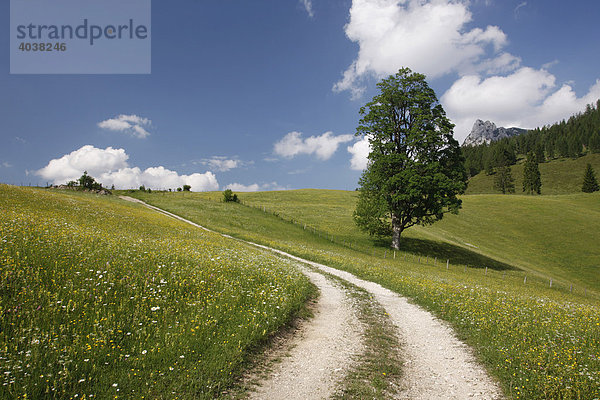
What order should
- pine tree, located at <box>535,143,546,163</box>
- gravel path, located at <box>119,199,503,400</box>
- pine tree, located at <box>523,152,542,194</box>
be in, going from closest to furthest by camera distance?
gravel path, located at <box>119,199,503,400</box> → pine tree, located at <box>523,152,542,194</box> → pine tree, located at <box>535,143,546,163</box>

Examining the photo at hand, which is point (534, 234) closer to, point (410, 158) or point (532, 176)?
point (410, 158)

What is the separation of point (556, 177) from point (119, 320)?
202878 millimetres

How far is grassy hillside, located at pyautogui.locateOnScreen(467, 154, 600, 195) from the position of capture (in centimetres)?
14225

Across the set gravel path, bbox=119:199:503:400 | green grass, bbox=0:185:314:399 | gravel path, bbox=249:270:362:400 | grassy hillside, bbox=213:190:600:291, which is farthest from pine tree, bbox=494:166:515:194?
green grass, bbox=0:185:314:399

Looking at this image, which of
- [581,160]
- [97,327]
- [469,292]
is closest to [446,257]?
[469,292]

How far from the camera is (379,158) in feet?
130

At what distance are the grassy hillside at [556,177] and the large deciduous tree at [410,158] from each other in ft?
427

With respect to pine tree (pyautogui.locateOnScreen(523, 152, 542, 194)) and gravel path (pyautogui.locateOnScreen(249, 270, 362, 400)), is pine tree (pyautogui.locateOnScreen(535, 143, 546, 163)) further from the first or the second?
gravel path (pyautogui.locateOnScreen(249, 270, 362, 400))

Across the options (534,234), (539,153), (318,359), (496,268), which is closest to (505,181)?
(539,153)

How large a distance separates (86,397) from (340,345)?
6.27m

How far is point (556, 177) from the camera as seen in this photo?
15362 cm

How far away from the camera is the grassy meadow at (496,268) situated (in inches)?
309

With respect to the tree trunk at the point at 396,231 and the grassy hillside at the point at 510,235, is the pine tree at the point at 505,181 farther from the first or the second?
the tree trunk at the point at 396,231

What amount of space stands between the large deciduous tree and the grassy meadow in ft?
23.4
